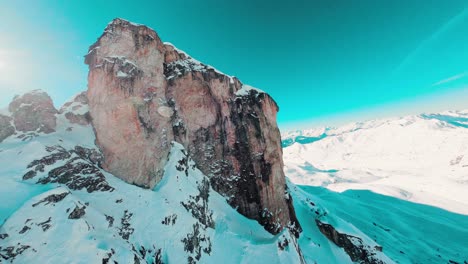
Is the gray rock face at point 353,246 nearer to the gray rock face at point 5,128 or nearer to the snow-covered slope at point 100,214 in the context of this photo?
the snow-covered slope at point 100,214

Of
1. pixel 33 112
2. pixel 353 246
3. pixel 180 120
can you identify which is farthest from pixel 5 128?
pixel 353 246

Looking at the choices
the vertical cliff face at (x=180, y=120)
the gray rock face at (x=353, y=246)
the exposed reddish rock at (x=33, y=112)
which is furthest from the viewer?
the gray rock face at (x=353, y=246)

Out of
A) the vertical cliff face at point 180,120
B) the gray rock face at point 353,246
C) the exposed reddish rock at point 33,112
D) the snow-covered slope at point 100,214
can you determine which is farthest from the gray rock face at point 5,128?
the gray rock face at point 353,246

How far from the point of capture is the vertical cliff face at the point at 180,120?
2908 centimetres

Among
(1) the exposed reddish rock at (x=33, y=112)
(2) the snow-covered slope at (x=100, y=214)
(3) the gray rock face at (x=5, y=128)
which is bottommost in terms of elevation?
(2) the snow-covered slope at (x=100, y=214)

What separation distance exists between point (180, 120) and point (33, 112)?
66.4 ft

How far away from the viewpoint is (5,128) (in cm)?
2481

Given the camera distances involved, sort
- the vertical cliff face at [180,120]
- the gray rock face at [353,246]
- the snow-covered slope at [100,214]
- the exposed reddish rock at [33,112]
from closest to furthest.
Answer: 1. the snow-covered slope at [100,214]
2. the exposed reddish rock at [33,112]
3. the vertical cliff face at [180,120]
4. the gray rock face at [353,246]

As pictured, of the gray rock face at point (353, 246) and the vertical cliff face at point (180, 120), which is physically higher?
the vertical cliff face at point (180, 120)

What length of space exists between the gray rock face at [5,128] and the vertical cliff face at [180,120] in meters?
8.60

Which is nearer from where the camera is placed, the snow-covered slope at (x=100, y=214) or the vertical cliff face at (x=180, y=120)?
the snow-covered slope at (x=100, y=214)

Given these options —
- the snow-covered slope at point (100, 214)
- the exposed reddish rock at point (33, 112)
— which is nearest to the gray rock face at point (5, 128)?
the exposed reddish rock at point (33, 112)

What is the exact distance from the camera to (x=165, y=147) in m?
32.1

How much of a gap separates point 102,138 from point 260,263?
2706 centimetres
